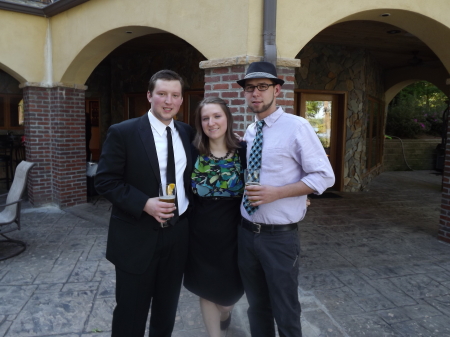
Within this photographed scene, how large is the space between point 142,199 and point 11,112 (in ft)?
28.4

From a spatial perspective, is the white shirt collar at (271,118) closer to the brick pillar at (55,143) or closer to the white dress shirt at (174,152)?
the white dress shirt at (174,152)

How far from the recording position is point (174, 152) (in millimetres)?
2295

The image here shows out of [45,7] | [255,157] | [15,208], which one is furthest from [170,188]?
[45,7]

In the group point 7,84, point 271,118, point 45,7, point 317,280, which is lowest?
point 317,280

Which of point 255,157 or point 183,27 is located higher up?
point 183,27

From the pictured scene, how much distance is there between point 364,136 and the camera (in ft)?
29.0

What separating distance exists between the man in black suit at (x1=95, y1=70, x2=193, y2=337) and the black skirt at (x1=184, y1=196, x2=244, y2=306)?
0.45 ft

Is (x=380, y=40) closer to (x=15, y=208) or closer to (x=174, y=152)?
(x=174, y=152)

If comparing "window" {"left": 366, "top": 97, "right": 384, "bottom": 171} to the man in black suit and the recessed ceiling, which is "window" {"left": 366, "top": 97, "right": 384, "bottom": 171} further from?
the man in black suit

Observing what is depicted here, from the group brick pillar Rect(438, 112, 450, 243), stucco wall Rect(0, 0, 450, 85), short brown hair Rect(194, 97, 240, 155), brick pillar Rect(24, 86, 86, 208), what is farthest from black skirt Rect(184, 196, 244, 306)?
brick pillar Rect(24, 86, 86, 208)

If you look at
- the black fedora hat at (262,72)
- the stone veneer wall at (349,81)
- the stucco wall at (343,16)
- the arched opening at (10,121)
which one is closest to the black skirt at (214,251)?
the black fedora hat at (262,72)

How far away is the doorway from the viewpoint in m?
8.07

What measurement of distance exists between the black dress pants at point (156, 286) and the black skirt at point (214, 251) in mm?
101

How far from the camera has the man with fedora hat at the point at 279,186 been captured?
2.17 meters
